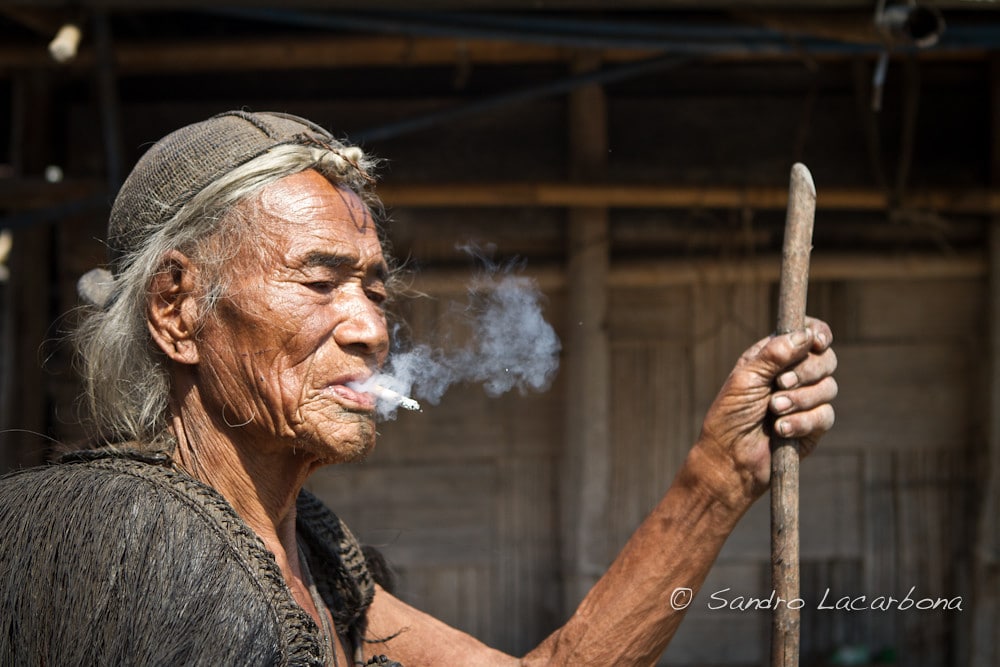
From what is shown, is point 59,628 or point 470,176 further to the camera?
point 470,176

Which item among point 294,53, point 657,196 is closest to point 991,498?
point 657,196

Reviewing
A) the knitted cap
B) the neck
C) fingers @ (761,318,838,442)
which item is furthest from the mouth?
fingers @ (761,318,838,442)

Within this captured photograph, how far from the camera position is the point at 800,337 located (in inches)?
73.6

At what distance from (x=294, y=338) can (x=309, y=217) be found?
236 mm

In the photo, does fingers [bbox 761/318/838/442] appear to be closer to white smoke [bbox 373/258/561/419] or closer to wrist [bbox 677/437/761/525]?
wrist [bbox 677/437/761/525]

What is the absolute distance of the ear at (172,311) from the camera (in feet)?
6.08

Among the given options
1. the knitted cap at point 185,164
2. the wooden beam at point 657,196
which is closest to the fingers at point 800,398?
the knitted cap at point 185,164

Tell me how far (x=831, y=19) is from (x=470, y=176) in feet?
4.88

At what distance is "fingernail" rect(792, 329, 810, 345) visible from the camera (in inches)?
73.5

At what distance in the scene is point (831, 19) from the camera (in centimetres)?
321

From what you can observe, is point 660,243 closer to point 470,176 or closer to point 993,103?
point 470,176

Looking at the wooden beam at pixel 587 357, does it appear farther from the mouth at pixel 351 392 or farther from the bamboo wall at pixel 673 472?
the mouth at pixel 351 392

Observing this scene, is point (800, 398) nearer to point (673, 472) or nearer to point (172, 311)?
point (172, 311)

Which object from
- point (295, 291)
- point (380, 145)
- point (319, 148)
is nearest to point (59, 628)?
point (295, 291)
